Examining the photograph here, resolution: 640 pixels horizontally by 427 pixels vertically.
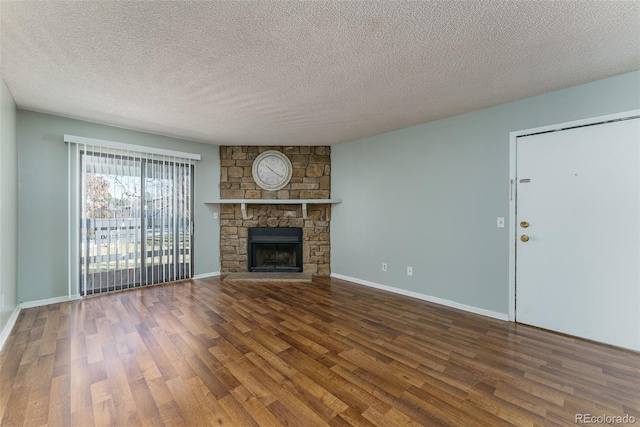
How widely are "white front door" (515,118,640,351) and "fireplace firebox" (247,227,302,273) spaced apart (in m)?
3.26

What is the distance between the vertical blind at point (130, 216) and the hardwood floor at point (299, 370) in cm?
75

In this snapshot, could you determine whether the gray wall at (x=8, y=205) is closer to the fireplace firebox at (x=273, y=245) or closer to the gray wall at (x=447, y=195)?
the fireplace firebox at (x=273, y=245)

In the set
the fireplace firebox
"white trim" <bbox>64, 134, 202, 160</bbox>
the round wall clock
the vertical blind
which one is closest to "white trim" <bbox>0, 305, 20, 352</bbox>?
the vertical blind

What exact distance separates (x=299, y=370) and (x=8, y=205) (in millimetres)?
3309

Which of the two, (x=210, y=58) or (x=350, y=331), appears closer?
(x=210, y=58)

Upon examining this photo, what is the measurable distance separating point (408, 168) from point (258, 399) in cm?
320

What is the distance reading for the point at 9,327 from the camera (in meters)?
2.49

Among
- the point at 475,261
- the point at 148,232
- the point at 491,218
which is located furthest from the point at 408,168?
the point at 148,232

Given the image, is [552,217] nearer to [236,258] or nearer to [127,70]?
[127,70]

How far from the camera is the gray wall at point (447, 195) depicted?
8.61 ft

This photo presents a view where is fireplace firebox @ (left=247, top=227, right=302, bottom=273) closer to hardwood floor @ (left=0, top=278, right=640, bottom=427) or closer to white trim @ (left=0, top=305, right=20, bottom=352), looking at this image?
hardwood floor @ (left=0, top=278, right=640, bottom=427)

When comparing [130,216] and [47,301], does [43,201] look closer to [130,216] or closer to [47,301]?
[130,216]

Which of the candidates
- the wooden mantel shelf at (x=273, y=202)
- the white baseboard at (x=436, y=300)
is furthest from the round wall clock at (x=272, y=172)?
the white baseboard at (x=436, y=300)

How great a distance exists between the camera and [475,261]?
3.06 meters
